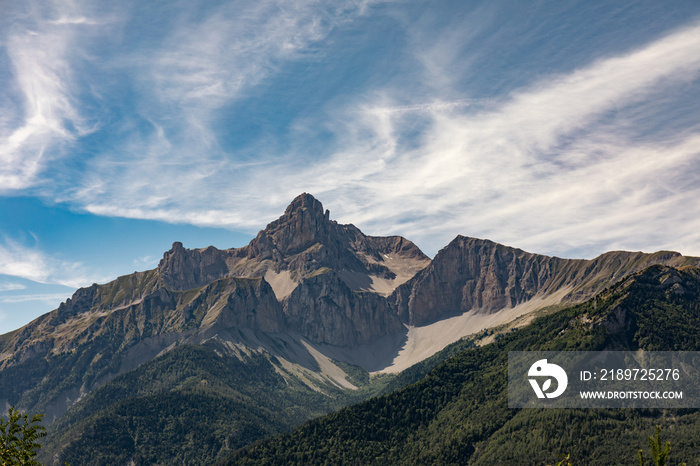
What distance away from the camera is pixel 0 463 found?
57.8 meters

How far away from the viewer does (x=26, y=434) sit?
57500 millimetres

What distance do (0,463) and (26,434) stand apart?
4.21 m

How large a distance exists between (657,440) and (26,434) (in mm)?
57831

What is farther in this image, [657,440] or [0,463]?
[0,463]

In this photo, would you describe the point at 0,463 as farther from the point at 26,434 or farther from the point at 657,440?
the point at 657,440

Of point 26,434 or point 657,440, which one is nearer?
point 657,440

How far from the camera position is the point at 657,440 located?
35406mm

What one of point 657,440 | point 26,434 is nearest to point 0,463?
point 26,434

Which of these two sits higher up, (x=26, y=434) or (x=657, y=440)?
(x=26, y=434)

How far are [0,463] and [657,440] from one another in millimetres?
60997
